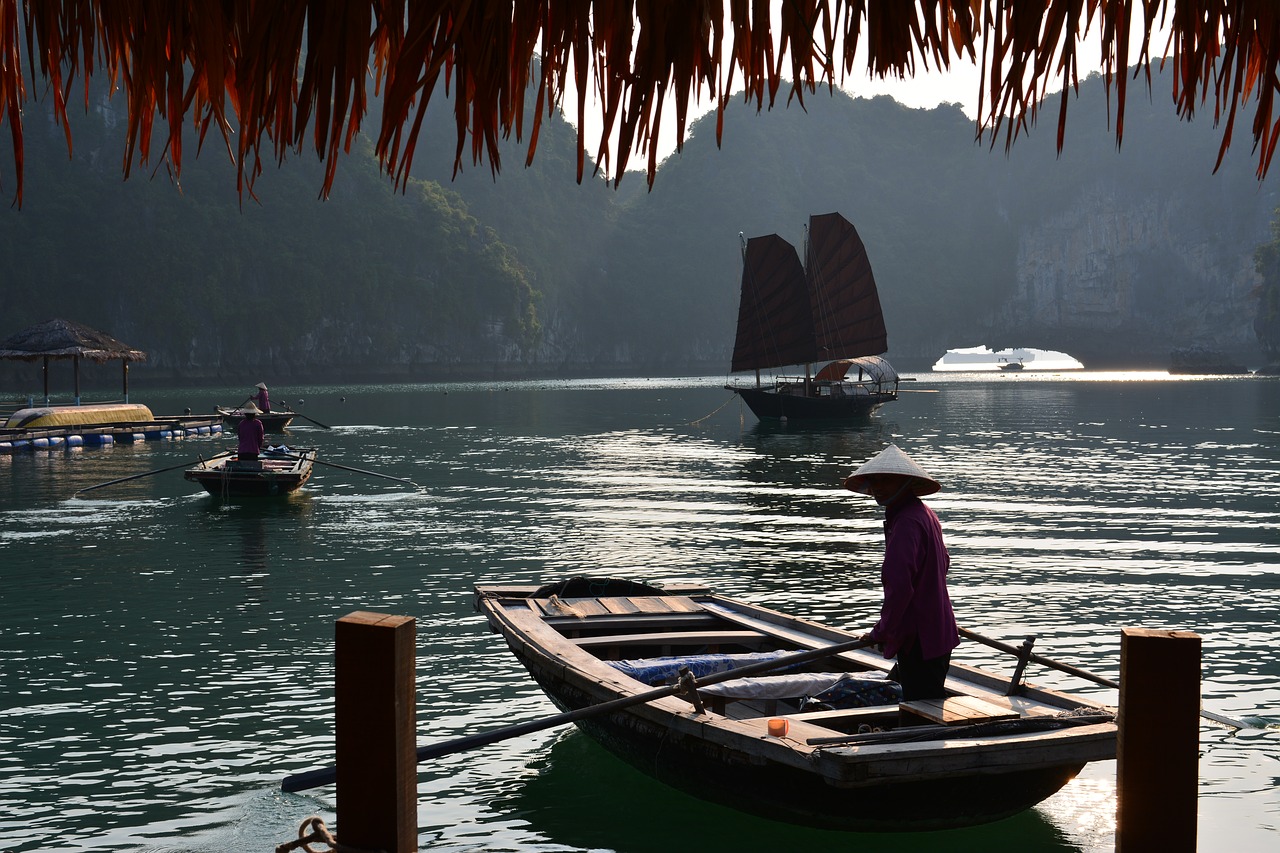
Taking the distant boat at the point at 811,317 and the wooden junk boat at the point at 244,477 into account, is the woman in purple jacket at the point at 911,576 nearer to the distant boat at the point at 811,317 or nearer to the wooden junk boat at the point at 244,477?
the wooden junk boat at the point at 244,477

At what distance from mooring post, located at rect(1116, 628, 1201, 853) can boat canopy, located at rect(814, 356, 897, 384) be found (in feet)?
173

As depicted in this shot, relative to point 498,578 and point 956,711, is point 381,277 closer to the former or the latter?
point 498,578

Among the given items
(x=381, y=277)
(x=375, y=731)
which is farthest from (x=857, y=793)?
(x=381, y=277)

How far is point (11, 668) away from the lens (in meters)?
10.7

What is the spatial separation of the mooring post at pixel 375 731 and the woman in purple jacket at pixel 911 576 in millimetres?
2942

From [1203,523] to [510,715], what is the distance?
1551 cm

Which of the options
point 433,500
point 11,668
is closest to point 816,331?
point 433,500

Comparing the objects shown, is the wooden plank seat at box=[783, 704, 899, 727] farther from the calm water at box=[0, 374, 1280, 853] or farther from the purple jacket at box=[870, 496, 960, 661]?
the calm water at box=[0, 374, 1280, 853]

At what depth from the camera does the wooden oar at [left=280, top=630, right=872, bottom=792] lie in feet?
17.3

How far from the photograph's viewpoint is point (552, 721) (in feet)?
18.0

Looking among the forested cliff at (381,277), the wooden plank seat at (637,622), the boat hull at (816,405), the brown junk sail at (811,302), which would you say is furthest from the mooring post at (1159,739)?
the forested cliff at (381,277)

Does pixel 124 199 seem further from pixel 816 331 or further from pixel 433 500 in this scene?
pixel 433 500

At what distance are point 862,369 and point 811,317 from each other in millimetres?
7427

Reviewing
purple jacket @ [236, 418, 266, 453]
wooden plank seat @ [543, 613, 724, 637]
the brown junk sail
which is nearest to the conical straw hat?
wooden plank seat @ [543, 613, 724, 637]
